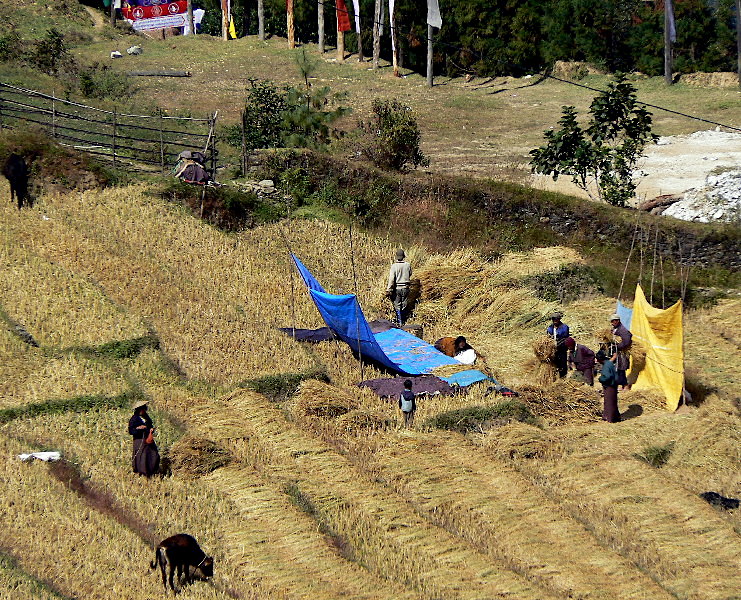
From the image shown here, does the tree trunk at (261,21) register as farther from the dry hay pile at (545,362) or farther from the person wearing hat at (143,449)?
the person wearing hat at (143,449)

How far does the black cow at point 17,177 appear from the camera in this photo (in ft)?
71.5

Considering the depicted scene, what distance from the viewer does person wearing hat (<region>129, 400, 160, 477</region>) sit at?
39.9 feet

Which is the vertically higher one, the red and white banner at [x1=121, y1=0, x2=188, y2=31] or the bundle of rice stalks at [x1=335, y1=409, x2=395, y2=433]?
the red and white banner at [x1=121, y1=0, x2=188, y2=31]

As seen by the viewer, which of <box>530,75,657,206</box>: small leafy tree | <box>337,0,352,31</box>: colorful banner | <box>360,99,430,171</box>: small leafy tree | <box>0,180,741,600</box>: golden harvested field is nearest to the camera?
<box>0,180,741,600</box>: golden harvested field

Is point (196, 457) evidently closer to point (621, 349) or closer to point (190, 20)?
point (621, 349)

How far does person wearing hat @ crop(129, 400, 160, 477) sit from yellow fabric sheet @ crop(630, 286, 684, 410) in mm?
6869

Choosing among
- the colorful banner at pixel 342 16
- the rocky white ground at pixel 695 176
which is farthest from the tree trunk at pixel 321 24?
the rocky white ground at pixel 695 176

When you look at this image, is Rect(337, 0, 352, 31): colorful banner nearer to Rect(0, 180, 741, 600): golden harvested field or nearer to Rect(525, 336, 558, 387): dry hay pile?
Rect(0, 180, 741, 600): golden harvested field

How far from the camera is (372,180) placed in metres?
23.0

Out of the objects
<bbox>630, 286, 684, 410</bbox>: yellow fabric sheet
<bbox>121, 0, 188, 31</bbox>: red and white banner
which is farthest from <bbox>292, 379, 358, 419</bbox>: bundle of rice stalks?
<bbox>121, 0, 188, 31</bbox>: red and white banner

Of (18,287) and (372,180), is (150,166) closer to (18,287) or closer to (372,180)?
Result: (372,180)

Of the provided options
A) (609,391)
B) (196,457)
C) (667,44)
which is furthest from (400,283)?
(667,44)

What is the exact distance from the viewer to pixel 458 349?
645 inches

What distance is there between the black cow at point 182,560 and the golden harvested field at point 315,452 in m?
0.15
